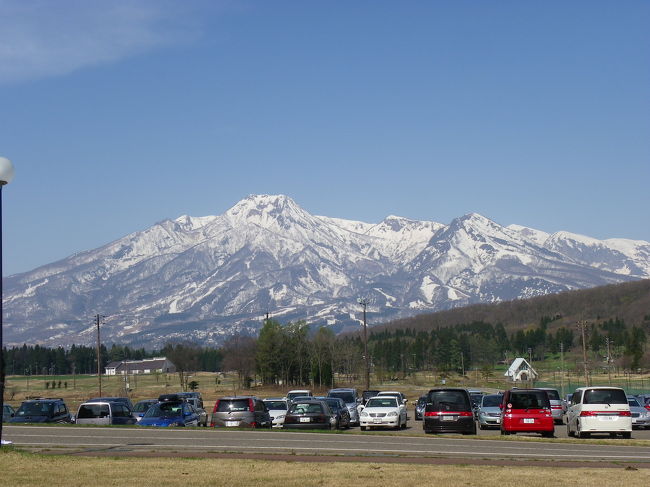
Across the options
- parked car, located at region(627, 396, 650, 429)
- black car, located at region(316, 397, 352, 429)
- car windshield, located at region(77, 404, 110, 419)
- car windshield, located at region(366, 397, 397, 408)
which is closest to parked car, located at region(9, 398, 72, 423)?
car windshield, located at region(77, 404, 110, 419)

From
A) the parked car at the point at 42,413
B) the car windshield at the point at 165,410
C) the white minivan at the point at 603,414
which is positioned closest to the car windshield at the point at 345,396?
the car windshield at the point at 165,410

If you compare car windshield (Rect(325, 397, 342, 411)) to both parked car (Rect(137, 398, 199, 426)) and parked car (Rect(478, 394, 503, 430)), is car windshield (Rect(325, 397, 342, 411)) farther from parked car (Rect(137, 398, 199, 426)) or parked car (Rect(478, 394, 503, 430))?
parked car (Rect(478, 394, 503, 430))

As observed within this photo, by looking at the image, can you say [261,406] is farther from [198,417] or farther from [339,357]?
[339,357]

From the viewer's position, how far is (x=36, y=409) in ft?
121

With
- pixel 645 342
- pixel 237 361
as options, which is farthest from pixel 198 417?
pixel 645 342

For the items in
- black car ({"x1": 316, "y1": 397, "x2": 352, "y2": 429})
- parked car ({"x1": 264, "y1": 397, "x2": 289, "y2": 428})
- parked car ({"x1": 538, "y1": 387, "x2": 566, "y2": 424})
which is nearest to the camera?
black car ({"x1": 316, "y1": 397, "x2": 352, "y2": 429})

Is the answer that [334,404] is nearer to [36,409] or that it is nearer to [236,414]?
[236,414]

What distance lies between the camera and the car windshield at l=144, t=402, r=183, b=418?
35062 millimetres

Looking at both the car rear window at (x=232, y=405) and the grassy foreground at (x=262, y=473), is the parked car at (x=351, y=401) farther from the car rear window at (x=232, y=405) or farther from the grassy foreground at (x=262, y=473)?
the grassy foreground at (x=262, y=473)

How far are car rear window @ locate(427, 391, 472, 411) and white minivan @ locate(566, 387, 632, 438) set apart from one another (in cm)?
398

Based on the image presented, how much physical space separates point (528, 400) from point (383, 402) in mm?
6943

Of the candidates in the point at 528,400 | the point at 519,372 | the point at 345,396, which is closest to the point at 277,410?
the point at 345,396

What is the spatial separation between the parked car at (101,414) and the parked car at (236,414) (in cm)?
557

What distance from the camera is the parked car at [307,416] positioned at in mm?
33062
